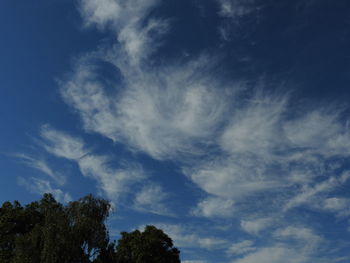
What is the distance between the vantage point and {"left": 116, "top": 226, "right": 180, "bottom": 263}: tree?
161ft

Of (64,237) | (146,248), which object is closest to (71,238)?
(64,237)

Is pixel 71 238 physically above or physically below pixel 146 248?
below

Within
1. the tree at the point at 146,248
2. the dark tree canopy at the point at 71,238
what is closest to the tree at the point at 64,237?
the dark tree canopy at the point at 71,238

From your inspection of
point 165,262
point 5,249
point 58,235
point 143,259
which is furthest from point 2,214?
point 165,262

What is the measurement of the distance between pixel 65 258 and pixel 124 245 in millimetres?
18014

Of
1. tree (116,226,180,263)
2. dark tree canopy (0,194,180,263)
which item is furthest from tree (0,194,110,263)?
tree (116,226,180,263)

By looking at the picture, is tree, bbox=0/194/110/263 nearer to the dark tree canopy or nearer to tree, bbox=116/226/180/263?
the dark tree canopy

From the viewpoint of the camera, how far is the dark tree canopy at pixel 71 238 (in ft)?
112

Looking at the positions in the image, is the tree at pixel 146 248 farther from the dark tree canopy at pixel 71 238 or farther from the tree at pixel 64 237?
the tree at pixel 64 237

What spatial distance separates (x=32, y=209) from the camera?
162ft

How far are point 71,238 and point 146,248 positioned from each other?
1777 cm

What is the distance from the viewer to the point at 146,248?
49.8 m

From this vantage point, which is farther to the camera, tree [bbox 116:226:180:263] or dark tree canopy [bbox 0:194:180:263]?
tree [bbox 116:226:180:263]

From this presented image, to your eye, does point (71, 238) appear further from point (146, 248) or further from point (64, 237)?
point (146, 248)
